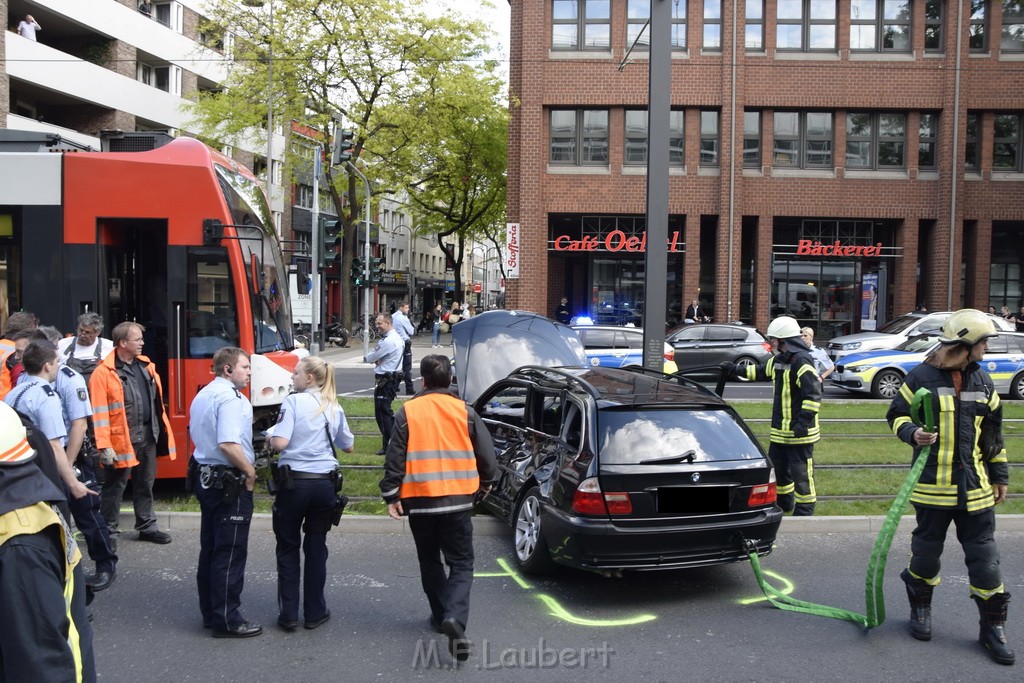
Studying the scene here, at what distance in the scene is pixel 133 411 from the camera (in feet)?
22.6

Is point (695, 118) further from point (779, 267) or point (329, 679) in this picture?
point (329, 679)

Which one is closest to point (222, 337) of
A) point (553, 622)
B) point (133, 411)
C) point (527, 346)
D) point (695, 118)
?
point (133, 411)

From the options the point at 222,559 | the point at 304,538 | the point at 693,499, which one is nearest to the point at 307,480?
the point at 304,538

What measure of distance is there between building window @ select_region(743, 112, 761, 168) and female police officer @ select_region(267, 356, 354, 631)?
25286mm

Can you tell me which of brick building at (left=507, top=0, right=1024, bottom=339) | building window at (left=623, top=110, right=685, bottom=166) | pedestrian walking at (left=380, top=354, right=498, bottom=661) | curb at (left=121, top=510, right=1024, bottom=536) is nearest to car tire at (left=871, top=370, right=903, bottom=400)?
curb at (left=121, top=510, right=1024, bottom=536)

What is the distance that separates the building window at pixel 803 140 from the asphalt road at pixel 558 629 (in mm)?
23241

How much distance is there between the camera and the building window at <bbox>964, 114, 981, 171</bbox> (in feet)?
93.9

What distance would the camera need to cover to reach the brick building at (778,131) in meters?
27.8

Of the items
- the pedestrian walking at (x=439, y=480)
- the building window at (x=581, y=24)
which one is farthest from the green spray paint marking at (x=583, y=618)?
the building window at (x=581, y=24)

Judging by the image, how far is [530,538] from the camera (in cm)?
644

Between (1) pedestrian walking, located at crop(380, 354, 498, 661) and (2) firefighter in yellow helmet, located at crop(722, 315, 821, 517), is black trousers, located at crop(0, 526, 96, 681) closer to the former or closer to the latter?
(1) pedestrian walking, located at crop(380, 354, 498, 661)

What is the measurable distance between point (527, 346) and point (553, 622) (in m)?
6.06

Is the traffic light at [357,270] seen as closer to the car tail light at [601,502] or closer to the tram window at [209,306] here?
the tram window at [209,306]

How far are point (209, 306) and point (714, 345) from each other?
14.6 meters
